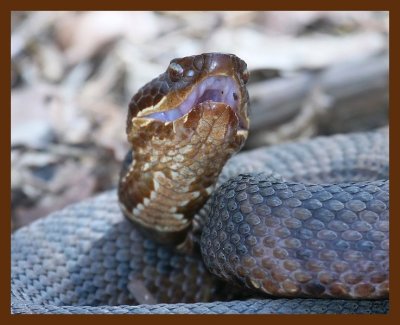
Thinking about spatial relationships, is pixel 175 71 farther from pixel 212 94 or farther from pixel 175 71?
pixel 212 94

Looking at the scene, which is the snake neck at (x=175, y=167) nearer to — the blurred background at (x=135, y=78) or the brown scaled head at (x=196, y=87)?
the brown scaled head at (x=196, y=87)

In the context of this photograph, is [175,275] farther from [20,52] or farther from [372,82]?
[20,52]

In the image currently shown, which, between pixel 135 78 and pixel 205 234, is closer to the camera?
pixel 205 234

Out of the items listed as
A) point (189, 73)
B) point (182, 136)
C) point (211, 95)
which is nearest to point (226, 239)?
point (182, 136)

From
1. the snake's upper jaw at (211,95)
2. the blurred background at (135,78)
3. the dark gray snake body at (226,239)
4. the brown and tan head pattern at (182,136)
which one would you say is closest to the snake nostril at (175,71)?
the brown and tan head pattern at (182,136)

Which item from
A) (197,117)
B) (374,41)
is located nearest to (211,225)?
(197,117)

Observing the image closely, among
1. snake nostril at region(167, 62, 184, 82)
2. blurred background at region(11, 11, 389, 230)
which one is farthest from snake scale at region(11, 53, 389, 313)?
blurred background at region(11, 11, 389, 230)

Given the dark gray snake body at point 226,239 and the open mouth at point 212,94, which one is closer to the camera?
the dark gray snake body at point 226,239
